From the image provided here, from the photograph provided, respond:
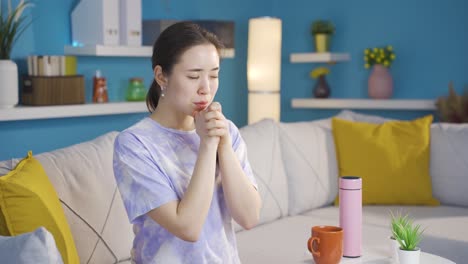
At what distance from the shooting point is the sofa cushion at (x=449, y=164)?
126 inches

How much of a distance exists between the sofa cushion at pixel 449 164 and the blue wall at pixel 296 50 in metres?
1.29

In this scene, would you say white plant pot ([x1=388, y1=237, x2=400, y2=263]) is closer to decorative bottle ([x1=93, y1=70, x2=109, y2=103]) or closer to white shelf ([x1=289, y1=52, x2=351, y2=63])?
decorative bottle ([x1=93, y1=70, x2=109, y2=103])

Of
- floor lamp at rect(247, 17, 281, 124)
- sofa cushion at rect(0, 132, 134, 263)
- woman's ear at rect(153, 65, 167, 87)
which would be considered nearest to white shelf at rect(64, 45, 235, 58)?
floor lamp at rect(247, 17, 281, 124)

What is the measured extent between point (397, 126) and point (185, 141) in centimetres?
201

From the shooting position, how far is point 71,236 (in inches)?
75.5

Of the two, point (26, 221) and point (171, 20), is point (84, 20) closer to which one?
point (171, 20)

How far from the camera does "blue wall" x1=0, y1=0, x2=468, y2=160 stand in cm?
369

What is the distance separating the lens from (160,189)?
146cm

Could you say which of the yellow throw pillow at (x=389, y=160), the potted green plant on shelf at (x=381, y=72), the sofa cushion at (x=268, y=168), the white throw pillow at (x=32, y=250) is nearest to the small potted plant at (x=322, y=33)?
the potted green plant on shelf at (x=381, y=72)

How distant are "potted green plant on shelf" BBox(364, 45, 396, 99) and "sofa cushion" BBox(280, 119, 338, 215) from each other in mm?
1353

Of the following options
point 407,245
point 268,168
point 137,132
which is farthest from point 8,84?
point 407,245

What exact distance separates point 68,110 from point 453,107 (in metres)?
2.31

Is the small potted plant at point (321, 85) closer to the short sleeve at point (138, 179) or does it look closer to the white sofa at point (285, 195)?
the white sofa at point (285, 195)

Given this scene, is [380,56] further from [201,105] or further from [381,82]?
[201,105]
